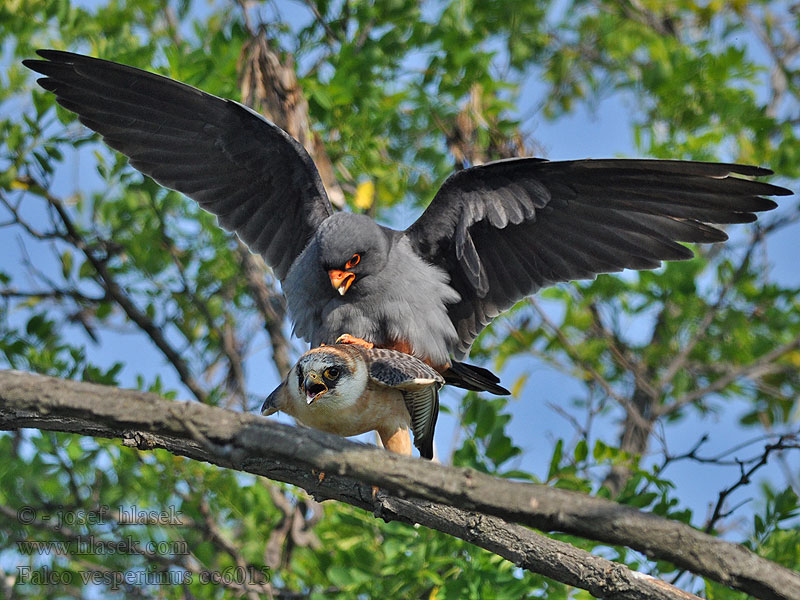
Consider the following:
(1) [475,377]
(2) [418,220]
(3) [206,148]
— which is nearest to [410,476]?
(1) [475,377]

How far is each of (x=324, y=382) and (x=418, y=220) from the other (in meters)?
1.35

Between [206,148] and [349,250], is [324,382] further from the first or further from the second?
[206,148]

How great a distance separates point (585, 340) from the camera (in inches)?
273

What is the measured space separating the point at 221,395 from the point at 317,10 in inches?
108

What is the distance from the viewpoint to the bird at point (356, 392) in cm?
311

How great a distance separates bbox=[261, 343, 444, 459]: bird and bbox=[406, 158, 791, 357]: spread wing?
0.90 m

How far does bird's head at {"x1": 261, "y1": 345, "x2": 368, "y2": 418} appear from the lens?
10.1 feet

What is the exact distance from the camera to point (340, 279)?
385 centimetres

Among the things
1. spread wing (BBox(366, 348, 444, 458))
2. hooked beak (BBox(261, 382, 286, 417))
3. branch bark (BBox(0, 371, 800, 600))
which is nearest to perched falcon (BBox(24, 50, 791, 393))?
spread wing (BBox(366, 348, 444, 458))

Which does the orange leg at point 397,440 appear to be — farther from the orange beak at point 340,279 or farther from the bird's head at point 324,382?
the orange beak at point 340,279

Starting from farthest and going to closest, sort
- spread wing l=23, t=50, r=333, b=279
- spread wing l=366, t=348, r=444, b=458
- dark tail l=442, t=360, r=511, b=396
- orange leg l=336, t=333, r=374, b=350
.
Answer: spread wing l=23, t=50, r=333, b=279
dark tail l=442, t=360, r=511, b=396
orange leg l=336, t=333, r=374, b=350
spread wing l=366, t=348, r=444, b=458

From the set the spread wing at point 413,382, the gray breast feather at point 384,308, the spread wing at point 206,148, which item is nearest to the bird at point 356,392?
the spread wing at point 413,382

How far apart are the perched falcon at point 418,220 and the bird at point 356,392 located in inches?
22.5

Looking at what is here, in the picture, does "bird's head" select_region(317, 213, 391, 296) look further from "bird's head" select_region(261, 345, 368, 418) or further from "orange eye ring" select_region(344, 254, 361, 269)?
"bird's head" select_region(261, 345, 368, 418)
